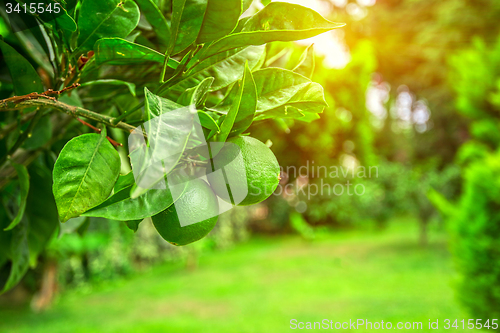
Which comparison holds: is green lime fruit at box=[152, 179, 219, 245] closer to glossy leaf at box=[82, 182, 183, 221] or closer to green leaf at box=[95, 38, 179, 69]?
glossy leaf at box=[82, 182, 183, 221]

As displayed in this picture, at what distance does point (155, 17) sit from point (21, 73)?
0.53ft

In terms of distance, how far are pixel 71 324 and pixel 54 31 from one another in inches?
140

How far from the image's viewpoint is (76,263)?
4.12m

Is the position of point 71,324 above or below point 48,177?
below

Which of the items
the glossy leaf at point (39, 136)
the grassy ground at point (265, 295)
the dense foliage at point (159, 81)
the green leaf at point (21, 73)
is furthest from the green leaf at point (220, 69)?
the grassy ground at point (265, 295)

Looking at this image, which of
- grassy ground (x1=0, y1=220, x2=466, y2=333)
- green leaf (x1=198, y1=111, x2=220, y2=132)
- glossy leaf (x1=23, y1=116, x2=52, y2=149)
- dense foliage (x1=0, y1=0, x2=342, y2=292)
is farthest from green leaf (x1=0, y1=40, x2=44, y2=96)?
grassy ground (x1=0, y1=220, x2=466, y2=333)

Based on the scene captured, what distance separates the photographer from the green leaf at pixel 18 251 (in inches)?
21.5

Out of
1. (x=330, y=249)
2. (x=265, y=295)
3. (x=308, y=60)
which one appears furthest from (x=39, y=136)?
(x=330, y=249)

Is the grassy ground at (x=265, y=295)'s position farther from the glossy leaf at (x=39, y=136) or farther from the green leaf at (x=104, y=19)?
the green leaf at (x=104, y=19)

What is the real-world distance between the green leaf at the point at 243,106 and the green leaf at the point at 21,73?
0.80 feet

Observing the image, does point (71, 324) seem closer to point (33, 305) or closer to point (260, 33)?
point (33, 305)

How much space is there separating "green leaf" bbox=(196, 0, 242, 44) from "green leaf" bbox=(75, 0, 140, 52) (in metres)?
0.10

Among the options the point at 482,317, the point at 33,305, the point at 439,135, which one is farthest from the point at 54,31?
the point at 439,135

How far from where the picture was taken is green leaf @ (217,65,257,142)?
0.93 feet
